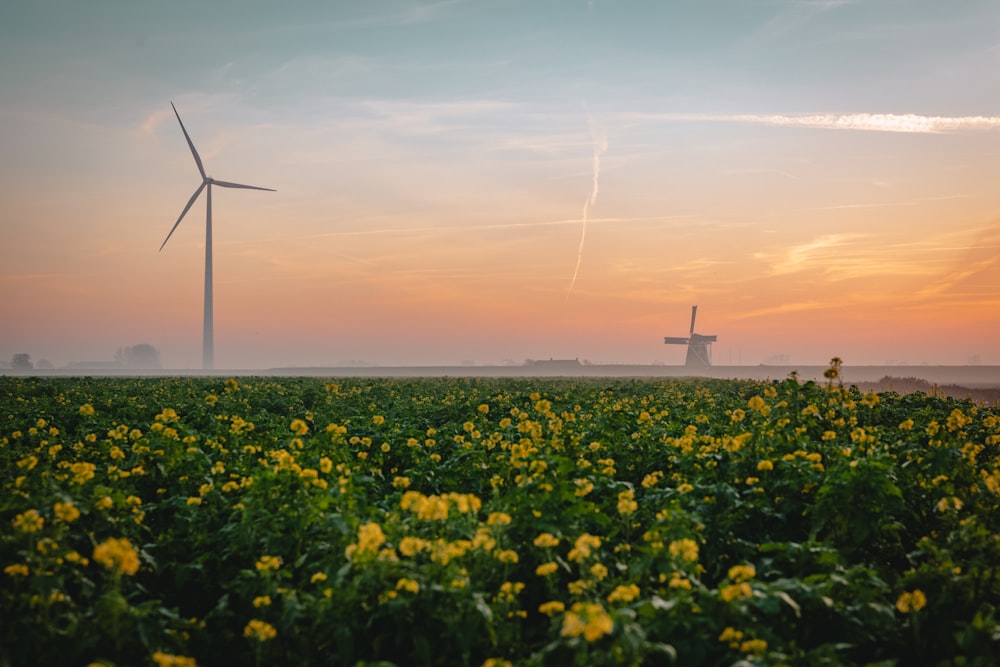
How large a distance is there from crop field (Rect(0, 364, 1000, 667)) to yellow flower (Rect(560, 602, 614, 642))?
0.02 metres

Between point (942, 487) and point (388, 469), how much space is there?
8.79 meters

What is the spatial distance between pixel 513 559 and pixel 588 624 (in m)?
1.26

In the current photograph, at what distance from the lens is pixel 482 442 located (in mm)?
11406

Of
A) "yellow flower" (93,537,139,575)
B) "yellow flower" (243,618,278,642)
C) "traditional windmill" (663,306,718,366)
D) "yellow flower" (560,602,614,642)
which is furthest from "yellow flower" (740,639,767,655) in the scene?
"traditional windmill" (663,306,718,366)

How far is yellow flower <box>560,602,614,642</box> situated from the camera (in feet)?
15.0

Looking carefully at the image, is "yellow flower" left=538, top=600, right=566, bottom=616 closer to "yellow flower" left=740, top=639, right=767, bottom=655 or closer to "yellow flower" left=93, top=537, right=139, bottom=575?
"yellow flower" left=740, top=639, right=767, bottom=655

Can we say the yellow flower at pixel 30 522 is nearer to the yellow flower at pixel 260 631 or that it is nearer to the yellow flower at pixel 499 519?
the yellow flower at pixel 260 631

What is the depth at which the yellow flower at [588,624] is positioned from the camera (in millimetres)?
4582

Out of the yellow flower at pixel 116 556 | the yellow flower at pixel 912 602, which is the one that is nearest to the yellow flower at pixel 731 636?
the yellow flower at pixel 912 602

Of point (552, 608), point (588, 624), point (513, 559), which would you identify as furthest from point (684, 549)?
point (588, 624)

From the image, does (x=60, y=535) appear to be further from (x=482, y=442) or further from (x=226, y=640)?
(x=482, y=442)

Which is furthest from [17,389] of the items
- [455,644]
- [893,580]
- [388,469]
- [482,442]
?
[893,580]

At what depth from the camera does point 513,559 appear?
589 centimetres

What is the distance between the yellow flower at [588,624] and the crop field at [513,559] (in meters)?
0.02
